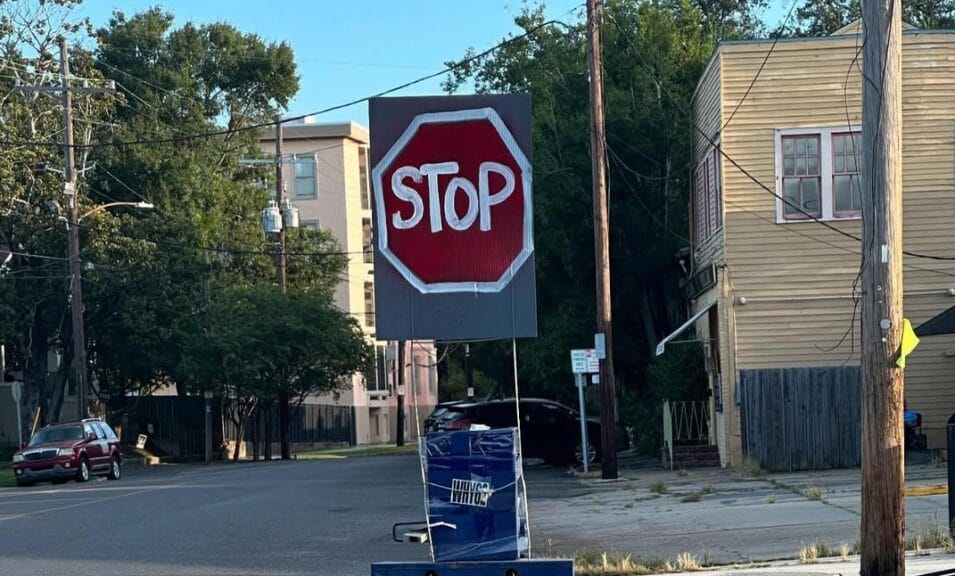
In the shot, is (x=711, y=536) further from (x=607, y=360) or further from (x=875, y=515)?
(x=607, y=360)

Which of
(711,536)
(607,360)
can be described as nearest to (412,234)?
(711,536)

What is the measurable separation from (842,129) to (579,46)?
393 inches

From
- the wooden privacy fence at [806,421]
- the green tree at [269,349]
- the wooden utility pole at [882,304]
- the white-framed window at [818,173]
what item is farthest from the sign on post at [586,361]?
the green tree at [269,349]

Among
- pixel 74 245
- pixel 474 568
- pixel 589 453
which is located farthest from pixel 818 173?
pixel 74 245

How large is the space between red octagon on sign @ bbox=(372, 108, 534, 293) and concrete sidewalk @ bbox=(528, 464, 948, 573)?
5043 mm

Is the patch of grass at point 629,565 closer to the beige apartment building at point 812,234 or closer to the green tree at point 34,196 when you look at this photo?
the beige apartment building at point 812,234

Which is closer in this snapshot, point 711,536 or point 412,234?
point 412,234

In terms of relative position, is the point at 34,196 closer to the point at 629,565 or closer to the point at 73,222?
the point at 73,222

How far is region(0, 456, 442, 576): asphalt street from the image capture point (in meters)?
13.8

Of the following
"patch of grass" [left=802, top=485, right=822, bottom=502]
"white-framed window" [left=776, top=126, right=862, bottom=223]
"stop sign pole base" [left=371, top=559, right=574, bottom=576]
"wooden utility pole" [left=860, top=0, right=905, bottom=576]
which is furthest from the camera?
"white-framed window" [left=776, top=126, right=862, bottom=223]

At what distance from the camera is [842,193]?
24.2 metres

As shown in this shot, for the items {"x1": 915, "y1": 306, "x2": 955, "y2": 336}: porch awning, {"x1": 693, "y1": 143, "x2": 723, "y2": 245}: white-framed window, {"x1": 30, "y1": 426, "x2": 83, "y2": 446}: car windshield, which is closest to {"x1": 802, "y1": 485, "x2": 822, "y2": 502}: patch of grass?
{"x1": 915, "y1": 306, "x2": 955, "y2": 336}: porch awning

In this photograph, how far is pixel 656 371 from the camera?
28.9 meters

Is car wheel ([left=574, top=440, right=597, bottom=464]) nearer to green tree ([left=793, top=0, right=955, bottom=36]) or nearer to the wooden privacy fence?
the wooden privacy fence
